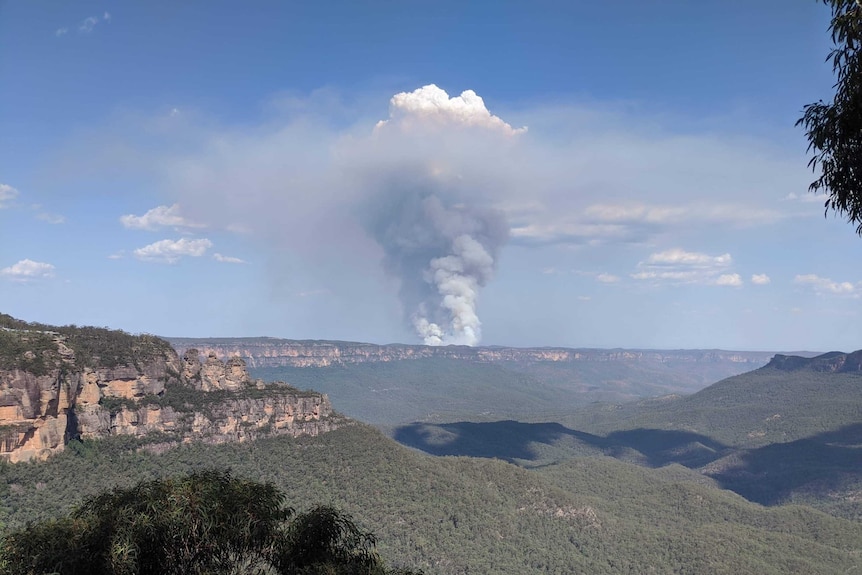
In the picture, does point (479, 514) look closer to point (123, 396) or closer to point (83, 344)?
point (123, 396)

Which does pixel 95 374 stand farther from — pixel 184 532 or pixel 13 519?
pixel 184 532

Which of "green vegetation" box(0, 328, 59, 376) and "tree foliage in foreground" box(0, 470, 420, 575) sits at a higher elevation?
"green vegetation" box(0, 328, 59, 376)

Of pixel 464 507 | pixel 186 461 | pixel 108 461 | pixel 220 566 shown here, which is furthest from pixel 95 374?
pixel 220 566

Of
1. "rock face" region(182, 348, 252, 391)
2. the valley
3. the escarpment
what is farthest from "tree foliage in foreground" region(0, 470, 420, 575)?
"rock face" region(182, 348, 252, 391)

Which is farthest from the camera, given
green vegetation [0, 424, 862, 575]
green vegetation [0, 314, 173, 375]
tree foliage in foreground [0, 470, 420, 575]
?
green vegetation [0, 424, 862, 575]

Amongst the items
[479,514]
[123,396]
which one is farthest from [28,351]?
[479,514]

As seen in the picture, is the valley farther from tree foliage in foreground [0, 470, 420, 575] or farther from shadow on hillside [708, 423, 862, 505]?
shadow on hillside [708, 423, 862, 505]

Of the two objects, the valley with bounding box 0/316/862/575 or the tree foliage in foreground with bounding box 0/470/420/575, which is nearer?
the tree foliage in foreground with bounding box 0/470/420/575
